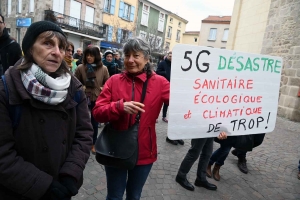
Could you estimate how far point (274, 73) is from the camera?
2324 millimetres

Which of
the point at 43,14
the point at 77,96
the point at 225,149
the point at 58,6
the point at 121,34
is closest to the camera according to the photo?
the point at 77,96

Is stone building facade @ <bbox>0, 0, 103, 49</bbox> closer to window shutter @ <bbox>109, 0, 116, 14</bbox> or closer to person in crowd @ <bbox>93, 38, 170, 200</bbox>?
window shutter @ <bbox>109, 0, 116, 14</bbox>

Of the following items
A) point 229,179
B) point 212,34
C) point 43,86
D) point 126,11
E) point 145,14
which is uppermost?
point 145,14

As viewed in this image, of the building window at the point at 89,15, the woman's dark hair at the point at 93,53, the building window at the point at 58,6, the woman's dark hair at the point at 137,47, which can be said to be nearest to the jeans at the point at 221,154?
the woman's dark hair at the point at 137,47

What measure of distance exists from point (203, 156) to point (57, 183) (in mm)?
2035

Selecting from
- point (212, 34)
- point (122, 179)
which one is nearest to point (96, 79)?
point (122, 179)

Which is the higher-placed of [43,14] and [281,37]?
[43,14]

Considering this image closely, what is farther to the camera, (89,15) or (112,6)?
(112,6)

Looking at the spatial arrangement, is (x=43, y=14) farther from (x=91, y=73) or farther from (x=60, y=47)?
(x=60, y=47)

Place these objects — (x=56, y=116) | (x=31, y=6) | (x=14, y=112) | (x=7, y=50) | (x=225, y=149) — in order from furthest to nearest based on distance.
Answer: (x=31, y=6) → (x=7, y=50) → (x=225, y=149) → (x=56, y=116) → (x=14, y=112)

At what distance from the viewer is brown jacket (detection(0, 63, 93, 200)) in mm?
1055

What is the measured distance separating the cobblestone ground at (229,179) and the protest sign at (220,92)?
1051 millimetres

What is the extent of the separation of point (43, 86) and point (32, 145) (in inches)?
13.0

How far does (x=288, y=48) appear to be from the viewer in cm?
822
